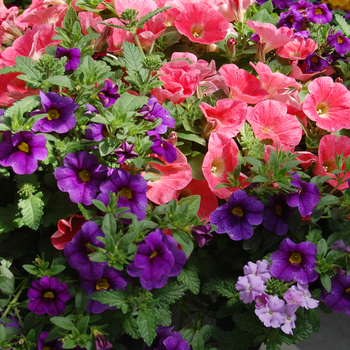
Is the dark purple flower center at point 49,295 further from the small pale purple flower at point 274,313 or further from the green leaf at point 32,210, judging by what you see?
the small pale purple flower at point 274,313

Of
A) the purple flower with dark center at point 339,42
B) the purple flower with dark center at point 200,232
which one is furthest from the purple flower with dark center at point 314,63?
the purple flower with dark center at point 200,232

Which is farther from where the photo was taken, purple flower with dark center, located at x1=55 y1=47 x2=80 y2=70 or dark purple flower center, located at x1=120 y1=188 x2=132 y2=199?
purple flower with dark center, located at x1=55 y1=47 x2=80 y2=70

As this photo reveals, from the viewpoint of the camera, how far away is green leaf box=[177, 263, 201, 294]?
2.83ft

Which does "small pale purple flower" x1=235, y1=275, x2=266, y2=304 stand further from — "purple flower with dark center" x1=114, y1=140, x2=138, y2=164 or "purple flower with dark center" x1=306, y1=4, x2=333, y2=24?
"purple flower with dark center" x1=306, y1=4, x2=333, y2=24

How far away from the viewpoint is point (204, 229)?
2.60ft

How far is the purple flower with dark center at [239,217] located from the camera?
86cm

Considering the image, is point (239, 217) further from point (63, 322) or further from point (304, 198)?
point (63, 322)

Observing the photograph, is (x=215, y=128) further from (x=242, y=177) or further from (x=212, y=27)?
(x=212, y=27)

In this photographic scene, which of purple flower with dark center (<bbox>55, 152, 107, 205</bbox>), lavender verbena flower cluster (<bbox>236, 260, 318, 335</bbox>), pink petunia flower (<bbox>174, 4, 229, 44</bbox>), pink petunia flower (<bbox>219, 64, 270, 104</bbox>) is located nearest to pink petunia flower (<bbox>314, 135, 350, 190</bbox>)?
pink petunia flower (<bbox>219, 64, 270, 104</bbox>)

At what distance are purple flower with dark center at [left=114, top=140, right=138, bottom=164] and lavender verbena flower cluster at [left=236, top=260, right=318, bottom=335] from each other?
34cm

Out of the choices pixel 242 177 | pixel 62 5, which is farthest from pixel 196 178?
pixel 62 5

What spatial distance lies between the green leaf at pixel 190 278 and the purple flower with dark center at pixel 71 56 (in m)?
0.55

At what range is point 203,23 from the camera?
1.17m

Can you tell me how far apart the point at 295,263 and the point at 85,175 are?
0.50 meters
